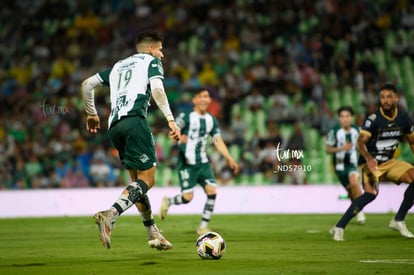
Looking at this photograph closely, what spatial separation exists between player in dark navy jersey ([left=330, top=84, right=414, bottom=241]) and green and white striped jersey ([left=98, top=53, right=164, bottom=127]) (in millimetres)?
4047

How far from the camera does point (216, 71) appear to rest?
26.1m

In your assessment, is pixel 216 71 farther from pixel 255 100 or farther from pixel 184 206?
pixel 184 206

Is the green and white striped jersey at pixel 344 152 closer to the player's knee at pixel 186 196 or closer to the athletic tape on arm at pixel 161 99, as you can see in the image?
the player's knee at pixel 186 196

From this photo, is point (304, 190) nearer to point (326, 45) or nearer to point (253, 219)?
point (253, 219)

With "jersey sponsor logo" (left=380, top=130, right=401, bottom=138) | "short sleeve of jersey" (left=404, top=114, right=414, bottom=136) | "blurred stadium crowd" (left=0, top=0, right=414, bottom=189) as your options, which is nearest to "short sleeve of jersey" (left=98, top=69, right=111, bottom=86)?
"jersey sponsor logo" (left=380, top=130, right=401, bottom=138)

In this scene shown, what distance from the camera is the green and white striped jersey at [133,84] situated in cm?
973

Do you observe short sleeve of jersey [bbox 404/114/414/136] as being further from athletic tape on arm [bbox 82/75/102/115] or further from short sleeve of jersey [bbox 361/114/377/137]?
athletic tape on arm [bbox 82/75/102/115]

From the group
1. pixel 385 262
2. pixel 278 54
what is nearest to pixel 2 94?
pixel 278 54

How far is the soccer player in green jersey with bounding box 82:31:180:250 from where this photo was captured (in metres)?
9.52

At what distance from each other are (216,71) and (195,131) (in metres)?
11.1

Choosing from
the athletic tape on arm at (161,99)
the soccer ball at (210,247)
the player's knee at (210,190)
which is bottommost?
the soccer ball at (210,247)

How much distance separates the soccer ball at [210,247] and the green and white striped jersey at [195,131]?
18.1ft

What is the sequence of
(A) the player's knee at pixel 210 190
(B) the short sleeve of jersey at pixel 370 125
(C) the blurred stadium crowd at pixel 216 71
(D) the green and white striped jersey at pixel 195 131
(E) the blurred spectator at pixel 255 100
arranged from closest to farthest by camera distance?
(B) the short sleeve of jersey at pixel 370 125, (A) the player's knee at pixel 210 190, (D) the green and white striped jersey at pixel 195 131, (C) the blurred stadium crowd at pixel 216 71, (E) the blurred spectator at pixel 255 100

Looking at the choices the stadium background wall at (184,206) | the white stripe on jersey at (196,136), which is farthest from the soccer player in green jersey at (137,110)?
the stadium background wall at (184,206)
